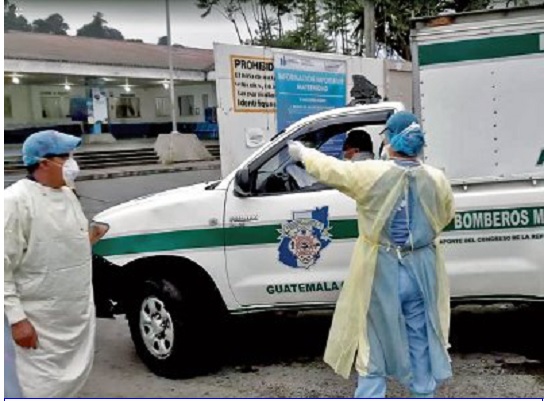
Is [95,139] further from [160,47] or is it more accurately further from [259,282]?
[259,282]

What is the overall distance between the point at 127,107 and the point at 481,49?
113 feet

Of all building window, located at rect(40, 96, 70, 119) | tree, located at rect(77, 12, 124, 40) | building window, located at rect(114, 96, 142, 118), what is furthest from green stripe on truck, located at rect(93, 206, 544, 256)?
tree, located at rect(77, 12, 124, 40)

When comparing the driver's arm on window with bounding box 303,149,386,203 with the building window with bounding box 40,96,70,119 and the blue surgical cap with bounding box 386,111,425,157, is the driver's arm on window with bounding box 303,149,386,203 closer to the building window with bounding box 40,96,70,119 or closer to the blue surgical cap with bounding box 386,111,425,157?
the blue surgical cap with bounding box 386,111,425,157

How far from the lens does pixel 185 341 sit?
490 cm

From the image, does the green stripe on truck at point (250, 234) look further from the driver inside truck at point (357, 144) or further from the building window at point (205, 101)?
the building window at point (205, 101)

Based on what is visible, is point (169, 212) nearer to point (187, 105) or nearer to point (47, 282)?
point (47, 282)

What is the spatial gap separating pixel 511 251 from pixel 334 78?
5772 mm

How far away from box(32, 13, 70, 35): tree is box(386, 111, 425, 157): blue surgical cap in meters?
49.2

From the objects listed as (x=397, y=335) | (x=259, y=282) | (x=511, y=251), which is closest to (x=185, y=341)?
(x=259, y=282)

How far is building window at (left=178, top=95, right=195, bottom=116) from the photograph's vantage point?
3847 cm

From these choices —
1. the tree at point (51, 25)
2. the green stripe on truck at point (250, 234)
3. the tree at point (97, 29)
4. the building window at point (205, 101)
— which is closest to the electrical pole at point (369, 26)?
the green stripe on truck at point (250, 234)

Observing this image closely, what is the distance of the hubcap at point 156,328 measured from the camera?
4.98 meters

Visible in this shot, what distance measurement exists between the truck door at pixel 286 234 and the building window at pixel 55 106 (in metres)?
31.8

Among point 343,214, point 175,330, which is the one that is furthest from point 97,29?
point 343,214
